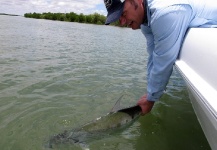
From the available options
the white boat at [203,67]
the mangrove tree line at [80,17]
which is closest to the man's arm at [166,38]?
the white boat at [203,67]

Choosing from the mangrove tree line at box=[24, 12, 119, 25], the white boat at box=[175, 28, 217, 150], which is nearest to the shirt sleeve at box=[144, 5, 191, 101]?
the white boat at box=[175, 28, 217, 150]

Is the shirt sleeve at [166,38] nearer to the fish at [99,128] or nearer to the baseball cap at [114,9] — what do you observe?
the baseball cap at [114,9]

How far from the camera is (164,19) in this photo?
8.51ft

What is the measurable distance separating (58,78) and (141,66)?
347 cm

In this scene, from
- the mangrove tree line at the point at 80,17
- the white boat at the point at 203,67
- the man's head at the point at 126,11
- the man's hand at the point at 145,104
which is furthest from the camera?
the mangrove tree line at the point at 80,17

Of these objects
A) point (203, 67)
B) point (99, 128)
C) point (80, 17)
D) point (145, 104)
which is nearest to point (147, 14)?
point (203, 67)

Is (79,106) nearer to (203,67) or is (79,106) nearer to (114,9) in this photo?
(114,9)

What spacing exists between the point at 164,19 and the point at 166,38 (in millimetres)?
215

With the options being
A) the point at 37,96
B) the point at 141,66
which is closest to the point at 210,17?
the point at 37,96

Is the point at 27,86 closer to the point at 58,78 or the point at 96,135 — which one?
the point at 58,78

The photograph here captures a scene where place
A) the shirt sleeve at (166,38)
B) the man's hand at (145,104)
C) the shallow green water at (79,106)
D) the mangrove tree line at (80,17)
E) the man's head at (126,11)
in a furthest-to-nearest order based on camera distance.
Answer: the mangrove tree line at (80,17) < the shallow green water at (79,106) < the man's hand at (145,104) < the man's head at (126,11) < the shirt sleeve at (166,38)

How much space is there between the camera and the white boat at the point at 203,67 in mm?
1923

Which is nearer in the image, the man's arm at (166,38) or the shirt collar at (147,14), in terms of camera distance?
the man's arm at (166,38)

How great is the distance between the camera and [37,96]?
5090 millimetres
